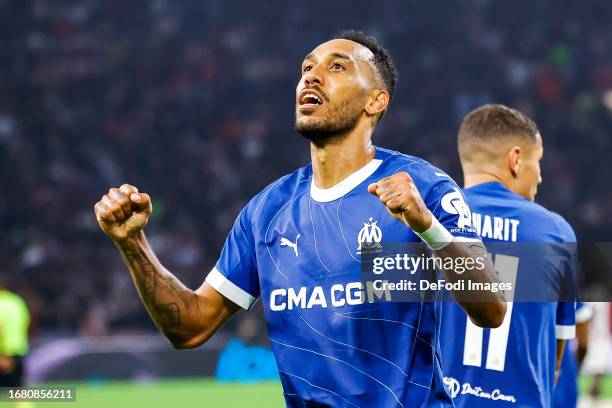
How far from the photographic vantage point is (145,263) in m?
3.99

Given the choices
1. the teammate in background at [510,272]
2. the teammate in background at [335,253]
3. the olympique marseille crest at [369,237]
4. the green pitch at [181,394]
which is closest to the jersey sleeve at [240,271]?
the teammate in background at [335,253]

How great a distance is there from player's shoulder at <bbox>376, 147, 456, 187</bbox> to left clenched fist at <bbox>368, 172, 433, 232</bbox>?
0.37 metres

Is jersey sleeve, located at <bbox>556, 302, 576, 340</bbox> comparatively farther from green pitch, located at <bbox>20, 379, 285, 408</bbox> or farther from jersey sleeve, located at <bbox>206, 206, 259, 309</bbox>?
green pitch, located at <bbox>20, 379, 285, 408</bbox>

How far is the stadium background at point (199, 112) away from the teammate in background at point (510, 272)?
11.6m

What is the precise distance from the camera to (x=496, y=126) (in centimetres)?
527

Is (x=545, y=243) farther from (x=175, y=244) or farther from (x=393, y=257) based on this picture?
(x=175, y=244)

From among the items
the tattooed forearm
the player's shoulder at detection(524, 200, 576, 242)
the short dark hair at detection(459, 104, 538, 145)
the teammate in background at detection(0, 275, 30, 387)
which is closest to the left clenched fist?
the tattooed forearm

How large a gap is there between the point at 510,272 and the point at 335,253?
1.35 meters

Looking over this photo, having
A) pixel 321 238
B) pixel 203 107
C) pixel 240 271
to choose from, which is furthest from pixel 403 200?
pixel 203 107

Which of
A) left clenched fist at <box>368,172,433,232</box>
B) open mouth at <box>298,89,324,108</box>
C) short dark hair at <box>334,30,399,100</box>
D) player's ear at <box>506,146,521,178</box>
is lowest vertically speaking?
left clenched fist at <box>368,172,433,232</box>

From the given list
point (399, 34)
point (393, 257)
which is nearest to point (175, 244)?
point (399, 34)

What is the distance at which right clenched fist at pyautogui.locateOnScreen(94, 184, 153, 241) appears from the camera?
373 cm

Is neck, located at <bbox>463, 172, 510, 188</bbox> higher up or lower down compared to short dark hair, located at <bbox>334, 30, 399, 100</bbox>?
lower down

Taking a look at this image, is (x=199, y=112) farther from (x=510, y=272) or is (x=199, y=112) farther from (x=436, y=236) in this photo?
(x=436, y=236)
